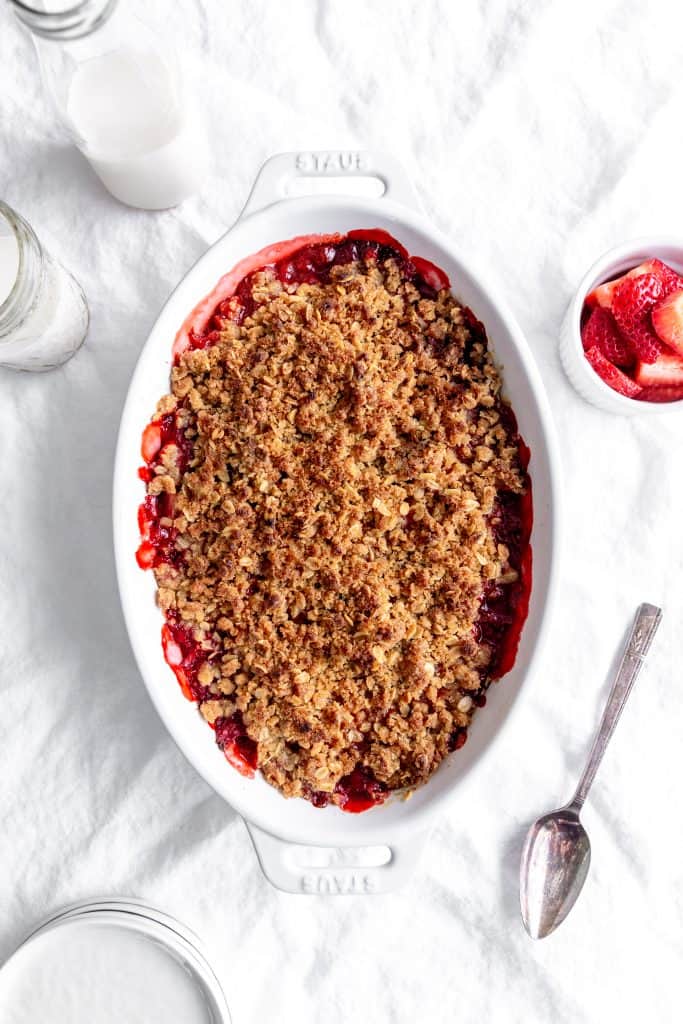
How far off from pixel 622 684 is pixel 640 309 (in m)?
0.54

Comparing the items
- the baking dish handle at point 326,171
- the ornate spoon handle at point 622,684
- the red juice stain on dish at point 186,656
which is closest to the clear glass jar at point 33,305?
the baking dish handle at point 326,171

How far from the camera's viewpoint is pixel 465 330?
1227 millimetres

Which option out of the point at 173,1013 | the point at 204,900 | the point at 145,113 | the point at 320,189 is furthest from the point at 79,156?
the point at 173,1013

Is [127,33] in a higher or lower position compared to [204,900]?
higher

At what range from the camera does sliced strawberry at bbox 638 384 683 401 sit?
1313 mm

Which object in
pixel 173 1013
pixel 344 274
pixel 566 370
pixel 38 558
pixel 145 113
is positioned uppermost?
pixel 145 113

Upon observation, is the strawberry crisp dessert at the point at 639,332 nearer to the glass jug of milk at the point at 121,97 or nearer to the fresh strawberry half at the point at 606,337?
the fresh strawberry half at the point at 606,337

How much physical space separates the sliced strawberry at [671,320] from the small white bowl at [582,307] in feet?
0.23

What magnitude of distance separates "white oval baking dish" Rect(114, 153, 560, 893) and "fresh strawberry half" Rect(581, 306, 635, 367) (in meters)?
0.18

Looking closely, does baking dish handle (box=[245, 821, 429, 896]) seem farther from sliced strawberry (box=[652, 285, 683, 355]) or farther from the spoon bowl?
sliced strawberry (box=[652, 285, 683, 355])

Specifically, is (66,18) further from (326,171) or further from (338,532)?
(338,532)

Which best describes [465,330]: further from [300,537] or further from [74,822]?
[74,822]

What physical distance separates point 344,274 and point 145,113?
327mm

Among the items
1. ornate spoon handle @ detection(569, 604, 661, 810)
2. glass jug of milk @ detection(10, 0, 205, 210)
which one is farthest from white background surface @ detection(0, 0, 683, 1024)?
glass jug of milk @ detection(10, 0, 205, 210)
